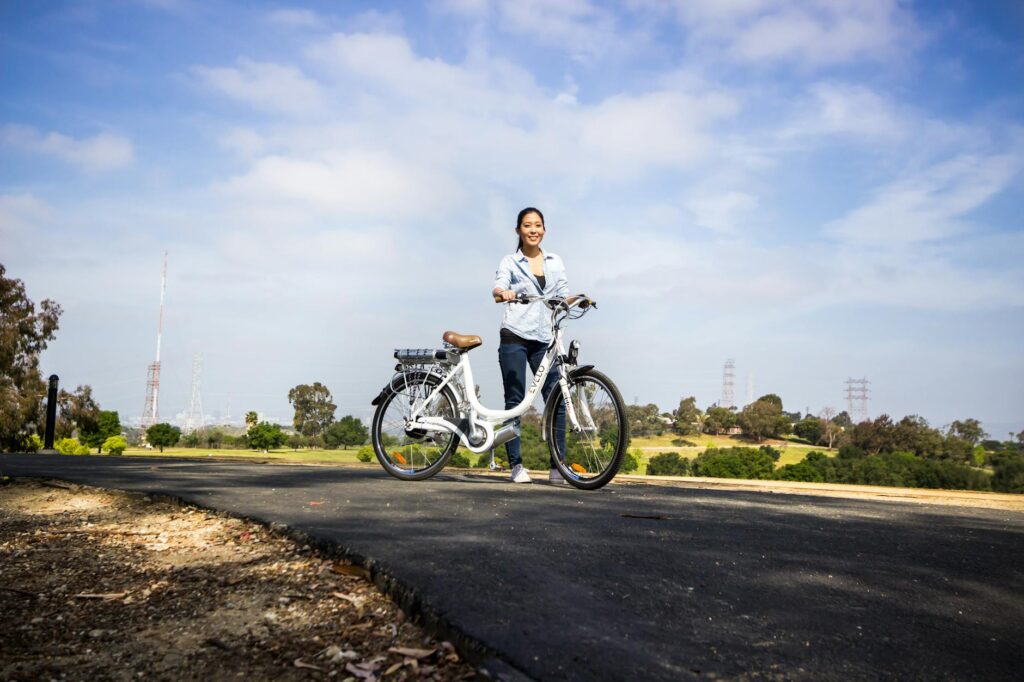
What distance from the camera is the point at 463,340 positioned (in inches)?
246

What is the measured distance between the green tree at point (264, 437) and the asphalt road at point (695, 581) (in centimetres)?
4054

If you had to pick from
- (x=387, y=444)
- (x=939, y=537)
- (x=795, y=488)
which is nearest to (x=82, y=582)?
(x=387, y=444)

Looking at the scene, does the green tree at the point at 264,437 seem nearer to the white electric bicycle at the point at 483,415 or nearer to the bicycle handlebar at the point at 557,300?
the white electric bicycle at the point at 483,415

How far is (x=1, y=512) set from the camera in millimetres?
4969

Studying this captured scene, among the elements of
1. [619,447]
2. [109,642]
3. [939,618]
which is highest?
[619,447]

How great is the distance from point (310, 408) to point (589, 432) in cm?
4729

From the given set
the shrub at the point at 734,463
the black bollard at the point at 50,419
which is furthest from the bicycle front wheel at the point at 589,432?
the shrub at the point at 734,463

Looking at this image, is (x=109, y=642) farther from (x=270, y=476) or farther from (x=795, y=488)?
(x=795, y=488)

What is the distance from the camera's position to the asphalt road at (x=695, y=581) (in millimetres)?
2045

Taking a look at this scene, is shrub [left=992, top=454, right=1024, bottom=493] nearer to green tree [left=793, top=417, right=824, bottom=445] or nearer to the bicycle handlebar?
green tree [left=793, top=417, right=824, bottom=445]

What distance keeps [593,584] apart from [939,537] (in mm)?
2292

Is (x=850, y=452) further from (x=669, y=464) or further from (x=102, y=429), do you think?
(x=102, y=429)

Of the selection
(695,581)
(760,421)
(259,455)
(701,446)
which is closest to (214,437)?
(701,446)

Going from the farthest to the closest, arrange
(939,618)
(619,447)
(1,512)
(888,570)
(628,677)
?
(619,447)
(1,512)
(888,570)
(939,618)
(628,677)
